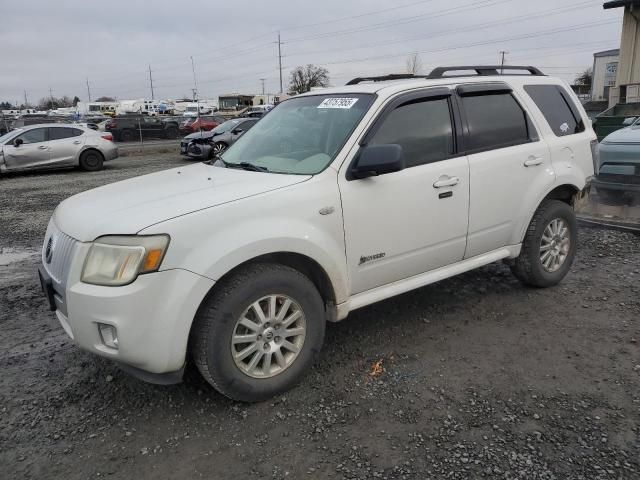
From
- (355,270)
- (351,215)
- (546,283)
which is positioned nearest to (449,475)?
(355,270)

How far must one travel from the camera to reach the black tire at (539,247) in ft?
14.8

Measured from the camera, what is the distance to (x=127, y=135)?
1192 inches

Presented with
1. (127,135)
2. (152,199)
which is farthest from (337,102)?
(127,135)

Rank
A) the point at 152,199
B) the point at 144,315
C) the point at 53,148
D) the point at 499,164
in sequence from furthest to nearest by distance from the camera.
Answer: the point at 53,148
the point at 499,164
the point at 152,199
the point at 144,315

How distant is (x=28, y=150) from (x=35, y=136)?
0.52m

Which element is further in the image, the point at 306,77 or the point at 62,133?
the point at 306,77

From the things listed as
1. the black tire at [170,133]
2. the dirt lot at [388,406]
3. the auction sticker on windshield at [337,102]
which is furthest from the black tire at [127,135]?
the auction sticker on windshield at [337,102]

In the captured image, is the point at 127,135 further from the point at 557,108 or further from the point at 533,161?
the point at 533,161

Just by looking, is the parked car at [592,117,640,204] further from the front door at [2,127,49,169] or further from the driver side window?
the driver side window

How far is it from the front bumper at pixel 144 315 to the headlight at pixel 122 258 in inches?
1.6

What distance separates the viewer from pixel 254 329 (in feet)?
9.95

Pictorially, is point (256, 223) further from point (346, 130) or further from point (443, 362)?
point (443, 362)

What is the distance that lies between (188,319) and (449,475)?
1530 millimetres

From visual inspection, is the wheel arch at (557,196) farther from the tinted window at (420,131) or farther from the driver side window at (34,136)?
the driver side window at (34,136)
